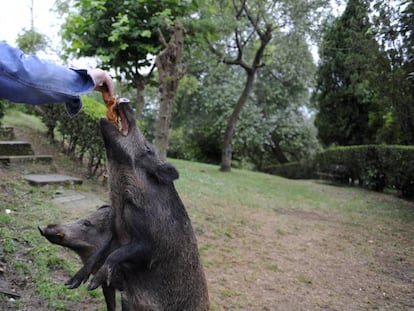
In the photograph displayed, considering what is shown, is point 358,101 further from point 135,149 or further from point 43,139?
point 135,149

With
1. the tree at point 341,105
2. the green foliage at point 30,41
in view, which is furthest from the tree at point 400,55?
the green foliage at point 30,41

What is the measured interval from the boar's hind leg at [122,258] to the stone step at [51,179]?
4.32 m

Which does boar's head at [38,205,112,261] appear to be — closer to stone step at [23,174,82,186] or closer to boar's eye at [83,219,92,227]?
boar's eye at [83,219,92,227]

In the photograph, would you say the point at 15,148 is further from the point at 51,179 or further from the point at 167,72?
the point at 167,72

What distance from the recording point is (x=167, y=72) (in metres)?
6.90

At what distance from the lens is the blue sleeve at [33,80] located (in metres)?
1.77

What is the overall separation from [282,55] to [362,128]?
664cm

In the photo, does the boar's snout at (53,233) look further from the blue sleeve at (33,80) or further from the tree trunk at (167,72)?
the tree trunk at (167,72)

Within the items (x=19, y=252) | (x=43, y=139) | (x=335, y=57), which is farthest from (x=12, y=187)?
(x=335, y=57)

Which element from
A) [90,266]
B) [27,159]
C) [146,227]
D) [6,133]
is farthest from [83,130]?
[146,227]

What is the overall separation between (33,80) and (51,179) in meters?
5.08

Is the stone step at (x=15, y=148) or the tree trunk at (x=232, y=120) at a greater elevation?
the tree trunk at (x=232, y=120)

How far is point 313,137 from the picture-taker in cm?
2170

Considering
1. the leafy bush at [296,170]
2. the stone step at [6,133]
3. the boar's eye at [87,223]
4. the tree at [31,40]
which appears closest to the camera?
the boar's eye at [87,223]
